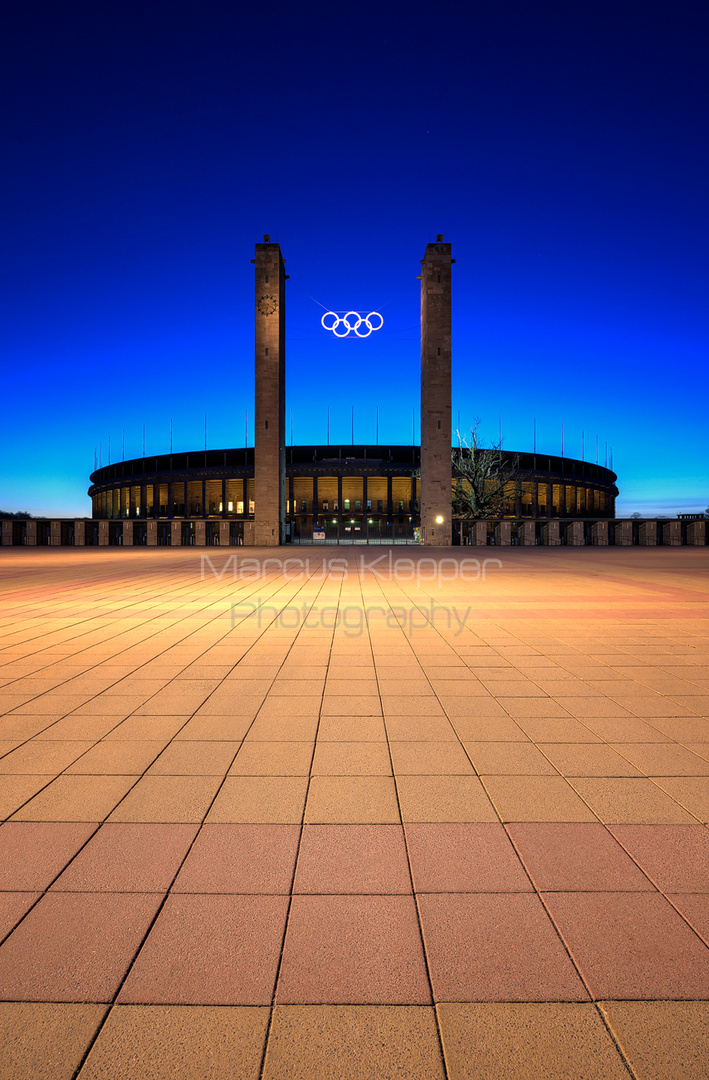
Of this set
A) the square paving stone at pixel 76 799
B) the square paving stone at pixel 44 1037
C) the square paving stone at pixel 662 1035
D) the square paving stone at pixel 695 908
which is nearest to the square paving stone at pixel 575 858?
the square paving stone at pixel 695 908

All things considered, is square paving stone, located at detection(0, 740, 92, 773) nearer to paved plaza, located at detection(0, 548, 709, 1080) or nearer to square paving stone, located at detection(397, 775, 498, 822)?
paved plaza, located at detection(0, 548, 709, 1080)

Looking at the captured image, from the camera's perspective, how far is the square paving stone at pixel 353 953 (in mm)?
2047

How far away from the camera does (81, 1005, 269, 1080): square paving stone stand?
5.77ft

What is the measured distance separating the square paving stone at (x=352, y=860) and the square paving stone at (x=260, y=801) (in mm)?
235

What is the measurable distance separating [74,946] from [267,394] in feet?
116

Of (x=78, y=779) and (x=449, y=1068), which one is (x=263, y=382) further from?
(x=449, y=1068)

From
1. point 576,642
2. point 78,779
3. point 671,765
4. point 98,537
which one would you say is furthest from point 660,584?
point 98,537

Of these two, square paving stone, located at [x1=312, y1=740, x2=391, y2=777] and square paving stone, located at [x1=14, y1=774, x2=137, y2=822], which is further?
square paving stone, located at [x1=312, y1=740, x2=391, y2=777]

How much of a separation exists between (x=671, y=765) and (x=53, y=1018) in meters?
3.91

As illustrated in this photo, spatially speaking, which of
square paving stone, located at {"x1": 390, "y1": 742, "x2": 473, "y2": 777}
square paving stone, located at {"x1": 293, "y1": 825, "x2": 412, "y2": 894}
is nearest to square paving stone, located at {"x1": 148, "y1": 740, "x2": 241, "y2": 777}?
square paving stone, located at {"x1": 293, "y1": 825, "x2": 412, "y2": 894}

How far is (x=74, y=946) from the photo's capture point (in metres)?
2.29

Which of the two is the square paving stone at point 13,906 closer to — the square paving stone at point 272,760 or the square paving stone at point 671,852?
the square paving stone at point 272,760

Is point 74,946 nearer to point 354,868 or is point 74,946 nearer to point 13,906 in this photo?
point 13,906

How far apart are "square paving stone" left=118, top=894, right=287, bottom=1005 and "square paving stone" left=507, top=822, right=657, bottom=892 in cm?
128
